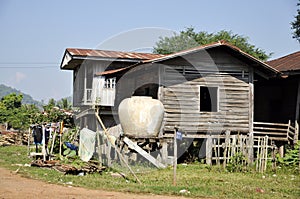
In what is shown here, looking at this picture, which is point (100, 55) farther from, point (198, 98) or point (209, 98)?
point (198, 98)

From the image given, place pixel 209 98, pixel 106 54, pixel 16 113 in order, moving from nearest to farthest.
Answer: pixel 209 98
pixel 106 54
pixel 16 113

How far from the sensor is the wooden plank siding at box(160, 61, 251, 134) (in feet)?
60.1

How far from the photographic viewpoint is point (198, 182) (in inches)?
508

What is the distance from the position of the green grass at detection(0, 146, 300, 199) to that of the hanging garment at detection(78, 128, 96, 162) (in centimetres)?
185

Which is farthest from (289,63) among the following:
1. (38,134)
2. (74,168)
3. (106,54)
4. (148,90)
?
(74,168)

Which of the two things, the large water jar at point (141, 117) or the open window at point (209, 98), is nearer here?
the large water jar at point (141, 117)

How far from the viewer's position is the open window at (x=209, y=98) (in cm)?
1925

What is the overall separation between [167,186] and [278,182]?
3.93 meters

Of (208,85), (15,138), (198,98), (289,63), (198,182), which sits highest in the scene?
(289,63)

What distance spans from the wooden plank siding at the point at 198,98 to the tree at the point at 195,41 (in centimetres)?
2431

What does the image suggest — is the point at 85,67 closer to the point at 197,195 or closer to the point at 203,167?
the point at 203,167

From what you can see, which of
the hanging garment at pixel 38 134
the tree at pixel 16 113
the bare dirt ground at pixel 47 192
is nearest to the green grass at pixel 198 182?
the bare dirt ground at pixel 47 192

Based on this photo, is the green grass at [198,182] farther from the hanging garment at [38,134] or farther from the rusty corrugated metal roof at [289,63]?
the rusty corrugated metal roof at [289,63]

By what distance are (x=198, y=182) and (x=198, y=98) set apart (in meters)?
6.29
